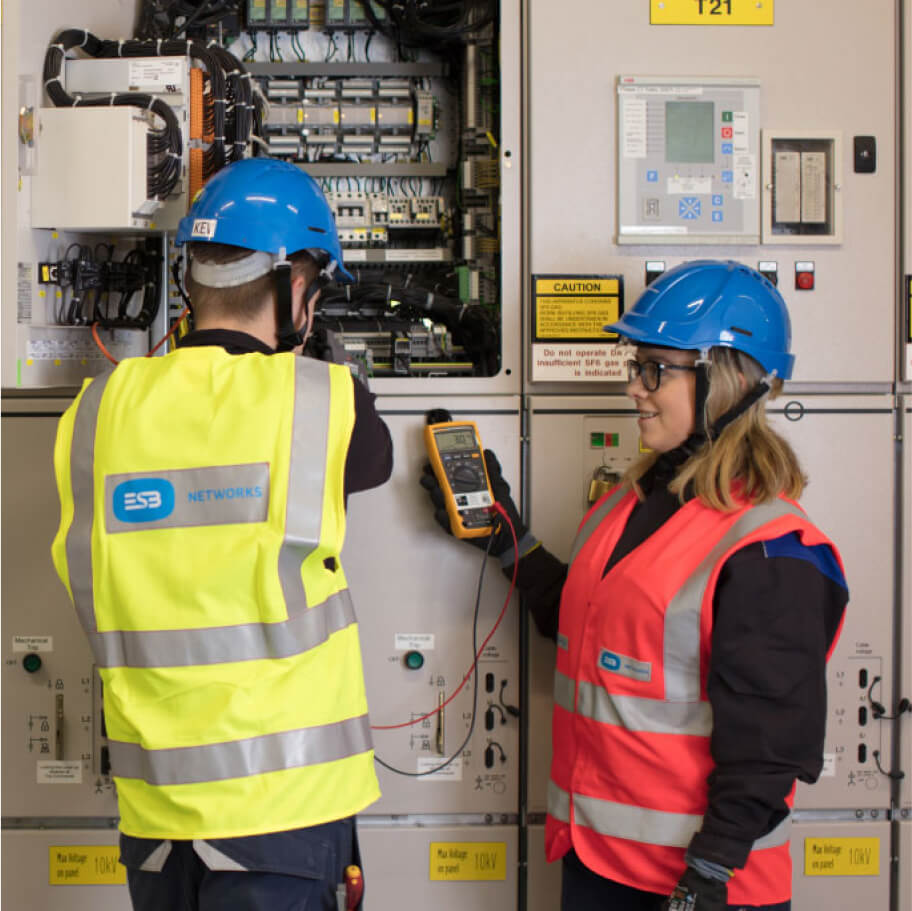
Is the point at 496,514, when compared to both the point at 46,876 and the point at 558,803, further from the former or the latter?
the point at 46,876

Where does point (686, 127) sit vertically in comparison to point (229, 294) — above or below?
above

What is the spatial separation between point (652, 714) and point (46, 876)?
61.5 inches

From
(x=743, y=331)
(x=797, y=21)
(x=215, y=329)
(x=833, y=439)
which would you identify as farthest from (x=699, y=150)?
(x=215, y=329)

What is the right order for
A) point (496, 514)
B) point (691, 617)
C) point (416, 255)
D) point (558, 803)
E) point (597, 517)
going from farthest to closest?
point (416, 255), point (496, 514), point (597, 517), point (558, 803), point (691, 617)

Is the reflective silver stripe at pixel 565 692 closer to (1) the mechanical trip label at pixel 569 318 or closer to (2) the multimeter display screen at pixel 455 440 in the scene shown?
(2) the multimeter display screen at pixel 455 440

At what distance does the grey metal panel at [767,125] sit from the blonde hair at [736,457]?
0.49 m

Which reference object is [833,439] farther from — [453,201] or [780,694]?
[453,201]

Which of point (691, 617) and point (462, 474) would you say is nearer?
point (691, 617)

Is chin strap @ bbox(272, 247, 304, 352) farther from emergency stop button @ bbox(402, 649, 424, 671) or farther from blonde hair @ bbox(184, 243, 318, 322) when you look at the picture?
emergency stop button @ bbox(402, 649, 424, 671)

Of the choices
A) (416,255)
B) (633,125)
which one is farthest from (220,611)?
(633,125)

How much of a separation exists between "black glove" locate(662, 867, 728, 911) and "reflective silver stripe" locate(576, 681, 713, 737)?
23 centimetres

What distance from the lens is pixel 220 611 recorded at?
1289mm

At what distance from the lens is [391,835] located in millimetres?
2029

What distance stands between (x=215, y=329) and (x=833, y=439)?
1.48 m
